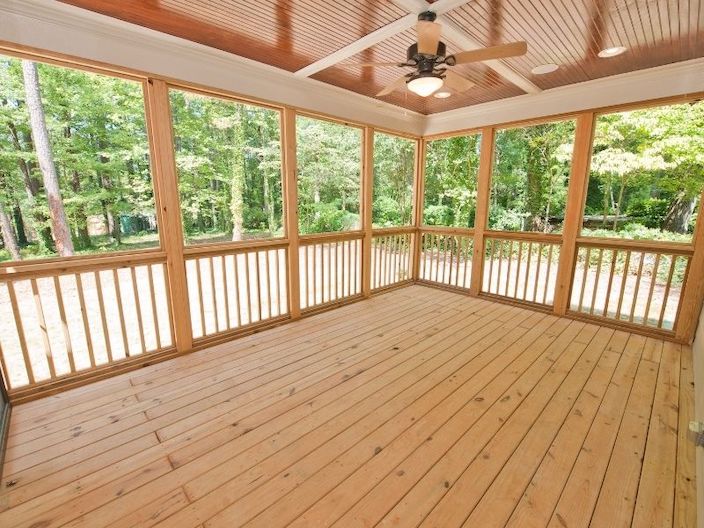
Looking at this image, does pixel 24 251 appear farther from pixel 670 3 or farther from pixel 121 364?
pixel 670 3

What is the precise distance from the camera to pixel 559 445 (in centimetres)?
180

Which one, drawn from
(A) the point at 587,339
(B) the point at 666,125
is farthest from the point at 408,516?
(B) the point at 666,125

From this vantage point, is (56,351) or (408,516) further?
(56,351)

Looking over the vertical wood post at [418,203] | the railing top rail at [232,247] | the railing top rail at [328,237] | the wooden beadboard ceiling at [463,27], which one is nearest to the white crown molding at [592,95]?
the wooden beadboard ceiling at [463,27]

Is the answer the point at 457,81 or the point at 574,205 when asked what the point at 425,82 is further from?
the point at 574,205

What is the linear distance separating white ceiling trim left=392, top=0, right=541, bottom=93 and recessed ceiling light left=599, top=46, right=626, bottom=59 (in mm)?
661

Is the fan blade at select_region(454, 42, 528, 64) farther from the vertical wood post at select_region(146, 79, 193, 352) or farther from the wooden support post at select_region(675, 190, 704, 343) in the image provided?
the wooden support post at select_region(675, 190, 704, 343)

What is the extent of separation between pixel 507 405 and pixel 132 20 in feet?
12.0

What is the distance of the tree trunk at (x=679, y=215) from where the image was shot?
217 inches

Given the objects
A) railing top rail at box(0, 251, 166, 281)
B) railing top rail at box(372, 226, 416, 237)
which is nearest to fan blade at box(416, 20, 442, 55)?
railing top rail at box(0, 251, 166, 281)

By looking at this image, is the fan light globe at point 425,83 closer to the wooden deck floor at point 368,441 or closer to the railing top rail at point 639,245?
the wooden deck floor at point 368,441

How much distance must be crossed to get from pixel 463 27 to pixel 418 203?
120 inches

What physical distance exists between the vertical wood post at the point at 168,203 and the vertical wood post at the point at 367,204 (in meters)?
2.30

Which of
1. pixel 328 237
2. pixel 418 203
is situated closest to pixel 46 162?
pixel 328 237
